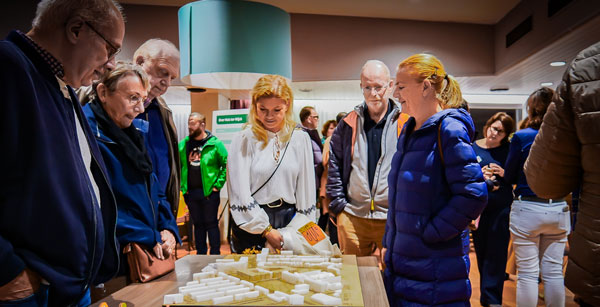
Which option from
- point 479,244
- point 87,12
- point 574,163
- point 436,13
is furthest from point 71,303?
point 436,13

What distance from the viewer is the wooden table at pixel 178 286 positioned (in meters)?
1.11

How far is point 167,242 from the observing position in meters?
1.59

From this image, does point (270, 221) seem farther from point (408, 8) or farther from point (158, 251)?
point (408, 8)

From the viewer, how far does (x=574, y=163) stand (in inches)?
52.1

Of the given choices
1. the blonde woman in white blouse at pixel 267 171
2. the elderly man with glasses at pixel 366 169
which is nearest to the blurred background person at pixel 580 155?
the elderly man with glasses at pixel 366 169

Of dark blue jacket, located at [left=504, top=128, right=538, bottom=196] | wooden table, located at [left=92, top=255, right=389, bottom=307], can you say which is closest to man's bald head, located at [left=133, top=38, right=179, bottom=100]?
wooden table, located at [left=92, top=255, right=389, bottom=307]

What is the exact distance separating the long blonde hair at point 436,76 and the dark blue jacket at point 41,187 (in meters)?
1.25

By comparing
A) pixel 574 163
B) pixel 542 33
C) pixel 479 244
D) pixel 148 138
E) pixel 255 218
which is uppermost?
pixel 542 33

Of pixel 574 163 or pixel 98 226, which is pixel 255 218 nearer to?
pixel 98 226

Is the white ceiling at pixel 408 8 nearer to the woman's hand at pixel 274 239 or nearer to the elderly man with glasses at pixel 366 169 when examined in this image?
the elderly man with glasses at pixel 366 169

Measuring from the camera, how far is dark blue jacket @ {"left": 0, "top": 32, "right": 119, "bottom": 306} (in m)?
0.90

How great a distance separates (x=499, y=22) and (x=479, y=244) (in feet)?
14.5

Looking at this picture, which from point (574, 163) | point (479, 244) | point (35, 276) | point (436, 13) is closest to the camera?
point (35, 276)

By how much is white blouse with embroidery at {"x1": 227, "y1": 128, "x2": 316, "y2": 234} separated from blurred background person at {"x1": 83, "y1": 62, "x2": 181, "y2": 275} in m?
0.35
